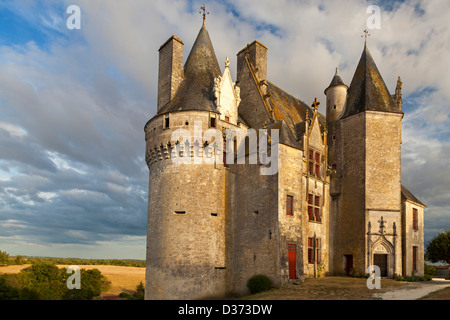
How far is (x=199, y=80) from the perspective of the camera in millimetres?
27500

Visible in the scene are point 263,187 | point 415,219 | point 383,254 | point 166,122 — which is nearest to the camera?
point 263,187

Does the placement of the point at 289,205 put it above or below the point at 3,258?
above

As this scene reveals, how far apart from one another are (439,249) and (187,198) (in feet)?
82.4

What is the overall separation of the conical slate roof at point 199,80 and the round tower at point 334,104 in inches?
379

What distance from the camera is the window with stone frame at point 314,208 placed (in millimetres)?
26656

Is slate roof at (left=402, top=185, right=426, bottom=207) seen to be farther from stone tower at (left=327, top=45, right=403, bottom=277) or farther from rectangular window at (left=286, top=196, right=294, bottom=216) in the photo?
rectangular window at (left=286, top=196, right=294, bottom=216)

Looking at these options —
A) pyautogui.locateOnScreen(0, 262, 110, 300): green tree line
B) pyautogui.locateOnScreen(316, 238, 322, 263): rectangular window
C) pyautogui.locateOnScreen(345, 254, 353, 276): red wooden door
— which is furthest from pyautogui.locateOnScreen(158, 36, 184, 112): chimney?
pyautogui.locateOnScreen(0, 262, 110, 300): green tree line

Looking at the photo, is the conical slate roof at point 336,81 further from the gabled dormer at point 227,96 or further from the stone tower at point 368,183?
the gabled dormer at point 227,96

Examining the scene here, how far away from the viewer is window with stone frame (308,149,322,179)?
27250 mm

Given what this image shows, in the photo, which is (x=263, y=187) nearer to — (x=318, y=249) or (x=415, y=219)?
(x=318, y=249)

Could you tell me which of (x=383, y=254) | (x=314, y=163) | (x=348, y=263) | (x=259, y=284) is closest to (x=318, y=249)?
(x=348, y=263)

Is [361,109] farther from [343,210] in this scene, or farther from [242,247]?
[242,247]

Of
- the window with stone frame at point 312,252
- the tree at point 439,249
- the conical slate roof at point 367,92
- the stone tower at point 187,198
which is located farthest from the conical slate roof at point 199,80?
the tree at point 439,249
